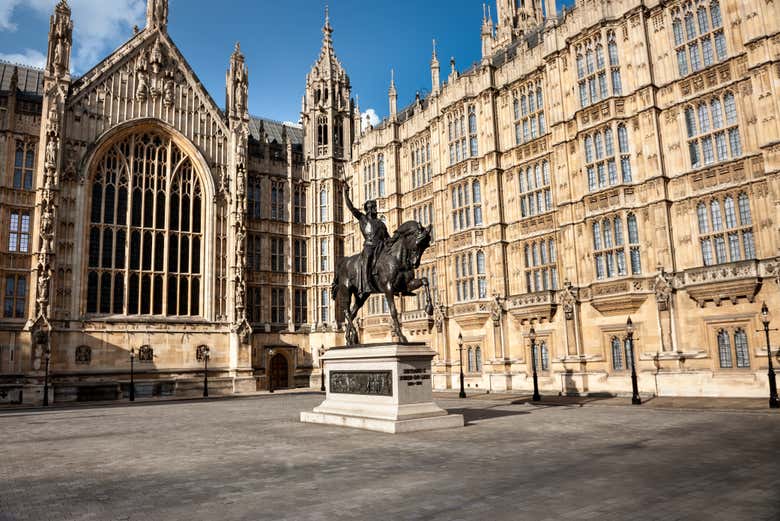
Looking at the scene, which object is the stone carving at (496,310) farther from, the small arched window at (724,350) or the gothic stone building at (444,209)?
the small arched window at (724,350)

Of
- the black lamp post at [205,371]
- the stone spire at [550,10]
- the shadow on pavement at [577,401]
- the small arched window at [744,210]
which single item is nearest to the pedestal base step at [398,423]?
the shadow on pavement at [577,401]

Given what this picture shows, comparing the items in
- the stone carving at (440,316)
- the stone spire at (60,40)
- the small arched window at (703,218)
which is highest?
the stone spire at (60,40)

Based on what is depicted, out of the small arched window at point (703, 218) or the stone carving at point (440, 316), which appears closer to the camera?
the small arched window at point (703, 218)

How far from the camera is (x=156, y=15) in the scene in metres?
45.7

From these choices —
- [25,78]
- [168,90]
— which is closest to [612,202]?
[168,90]

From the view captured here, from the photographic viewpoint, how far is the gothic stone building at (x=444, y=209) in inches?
1006

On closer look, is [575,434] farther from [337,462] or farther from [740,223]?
[740,223]

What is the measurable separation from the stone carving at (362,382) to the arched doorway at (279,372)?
1120 inches

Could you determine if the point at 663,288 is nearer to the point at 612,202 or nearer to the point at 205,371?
the point at 612,202

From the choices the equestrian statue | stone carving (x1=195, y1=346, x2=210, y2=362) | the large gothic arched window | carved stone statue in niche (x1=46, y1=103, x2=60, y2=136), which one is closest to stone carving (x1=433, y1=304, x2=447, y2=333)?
stone carving (x1=195, y1=346, x2=210, y2=362)

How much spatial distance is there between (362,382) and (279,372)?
101ft

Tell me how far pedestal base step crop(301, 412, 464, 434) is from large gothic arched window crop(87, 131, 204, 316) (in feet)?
93.0

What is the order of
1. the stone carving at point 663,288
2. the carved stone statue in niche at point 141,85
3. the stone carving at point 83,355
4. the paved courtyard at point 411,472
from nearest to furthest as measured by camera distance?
the paved courtyard at point 411,472 < the stone carving at point 663,288 < the stone carving at point 83,355 < the carved stone statue in niche at point 141,85

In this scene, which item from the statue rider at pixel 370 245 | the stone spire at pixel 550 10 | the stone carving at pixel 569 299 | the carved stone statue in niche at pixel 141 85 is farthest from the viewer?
the carved stone statue in niche at pixel 141 85
